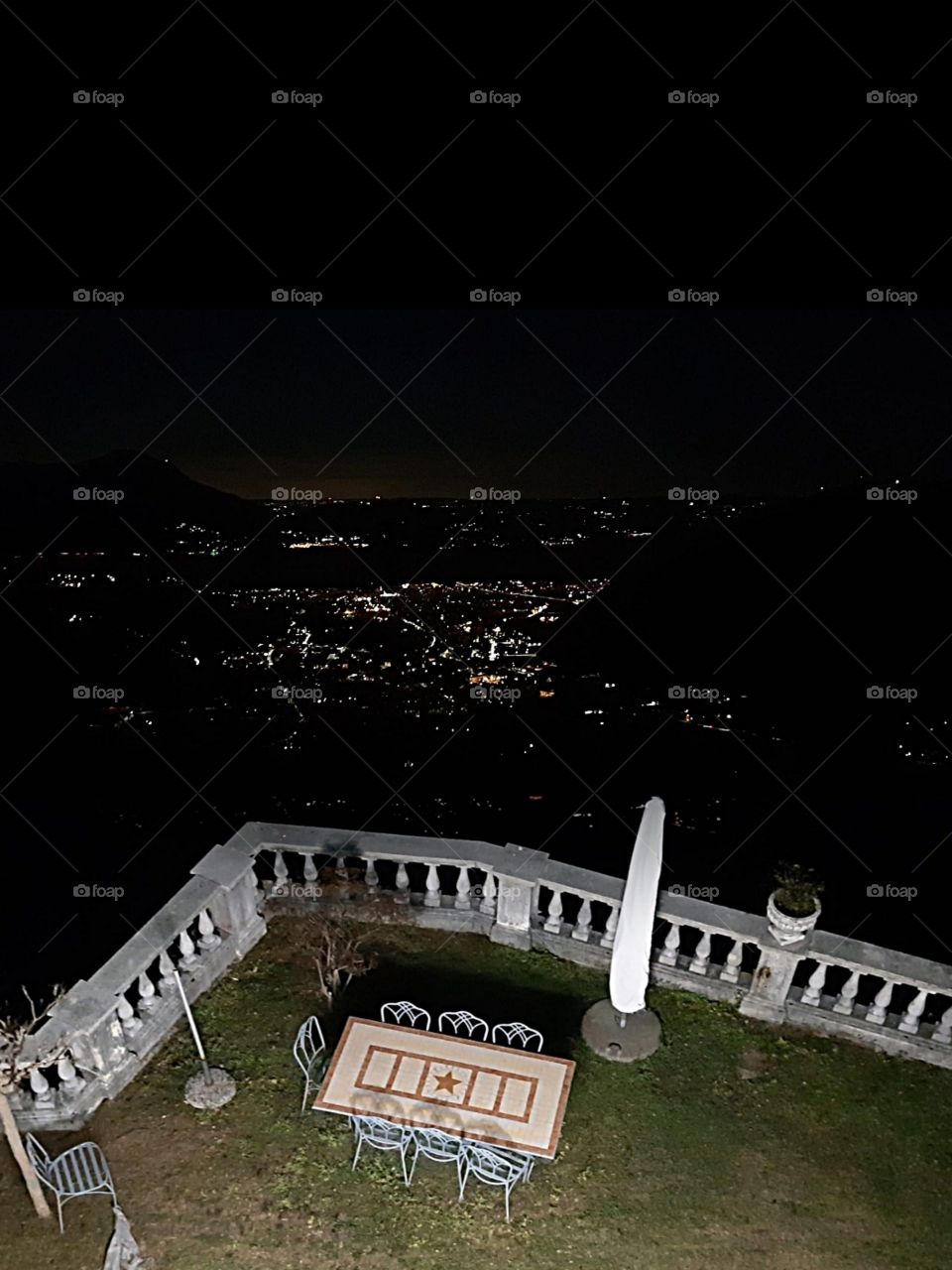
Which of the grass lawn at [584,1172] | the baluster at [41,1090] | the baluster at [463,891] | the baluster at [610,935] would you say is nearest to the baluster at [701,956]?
the grass lawn at [584,1172]

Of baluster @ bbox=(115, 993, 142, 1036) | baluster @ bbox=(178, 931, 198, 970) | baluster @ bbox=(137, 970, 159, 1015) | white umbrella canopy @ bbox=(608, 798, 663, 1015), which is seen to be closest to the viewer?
white umbrella canopy @ bbox=(608, 798, 663, 1015)

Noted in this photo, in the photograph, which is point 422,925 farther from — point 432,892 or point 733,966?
point 733,966

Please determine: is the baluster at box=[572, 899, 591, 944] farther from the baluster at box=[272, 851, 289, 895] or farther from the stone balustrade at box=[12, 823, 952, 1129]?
the baluster at box=[272, 851, 289, 895]

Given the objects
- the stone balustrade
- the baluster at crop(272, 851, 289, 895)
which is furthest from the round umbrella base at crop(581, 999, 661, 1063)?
the baluster at crop(272, 851, 289, 895)

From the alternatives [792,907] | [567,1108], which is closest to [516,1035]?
[567,1108]

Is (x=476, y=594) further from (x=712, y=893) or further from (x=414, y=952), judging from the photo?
(x=414, y=952)

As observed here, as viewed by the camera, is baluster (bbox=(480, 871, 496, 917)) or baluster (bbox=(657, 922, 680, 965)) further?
baluster (bbox=(480, 871, 496, 917))

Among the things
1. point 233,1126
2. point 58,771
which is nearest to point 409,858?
point 233,1126
